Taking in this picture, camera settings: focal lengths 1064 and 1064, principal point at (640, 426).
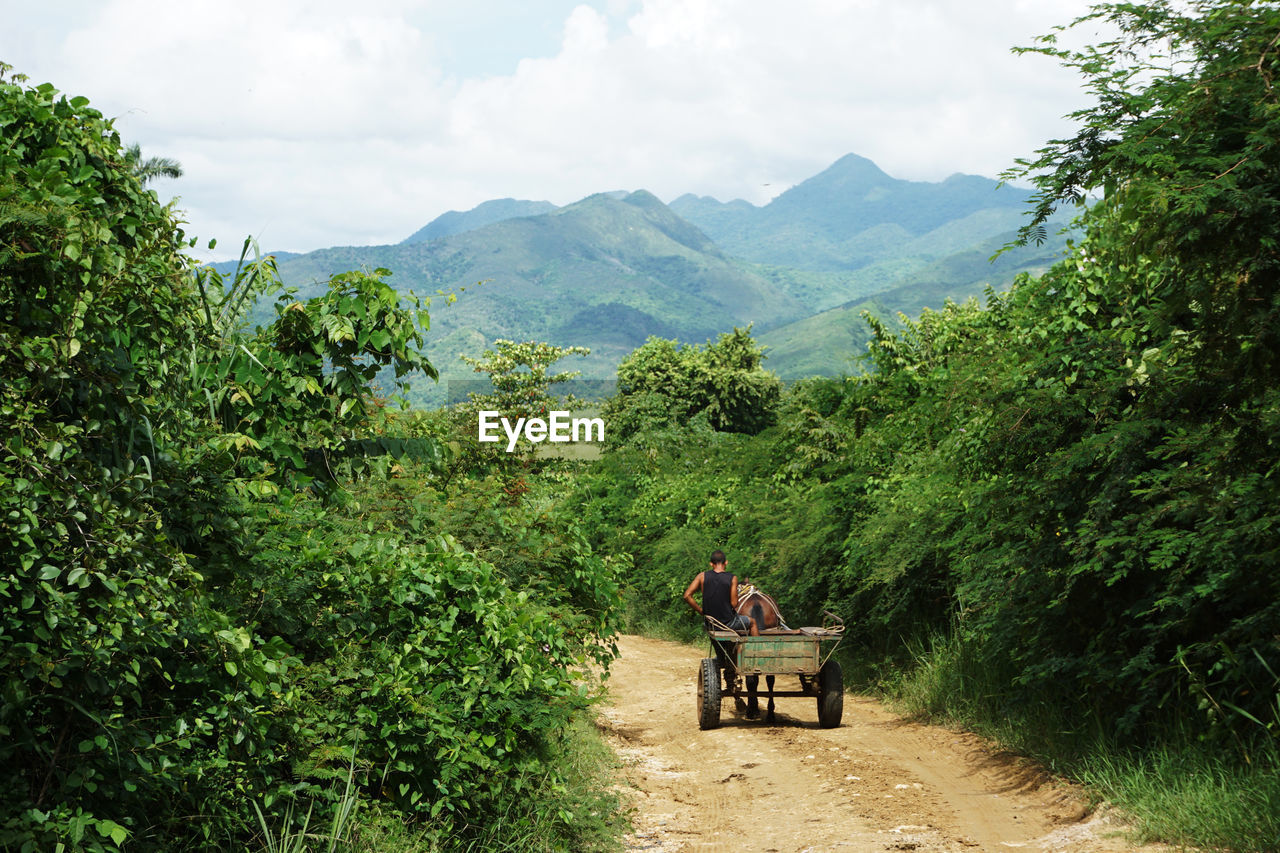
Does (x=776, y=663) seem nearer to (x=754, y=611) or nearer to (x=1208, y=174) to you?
(x=754, y=611)

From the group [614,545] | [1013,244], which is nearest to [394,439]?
[1013,244]

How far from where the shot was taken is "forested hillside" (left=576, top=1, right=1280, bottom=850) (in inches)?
255

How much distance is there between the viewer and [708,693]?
11.6 m

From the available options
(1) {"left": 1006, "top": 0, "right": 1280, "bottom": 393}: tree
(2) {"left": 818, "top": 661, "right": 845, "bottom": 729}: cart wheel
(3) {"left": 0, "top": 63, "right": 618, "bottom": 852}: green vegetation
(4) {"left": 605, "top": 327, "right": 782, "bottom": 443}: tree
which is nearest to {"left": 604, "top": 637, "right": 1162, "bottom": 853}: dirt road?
(2) {"left": 818, "top": 661, "right": 845, "bottom": 729}: cart wheel

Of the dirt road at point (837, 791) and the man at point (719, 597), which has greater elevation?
the man at point (719, 597)

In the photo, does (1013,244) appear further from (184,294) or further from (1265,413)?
(184,294)

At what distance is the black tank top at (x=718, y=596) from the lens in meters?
12.4

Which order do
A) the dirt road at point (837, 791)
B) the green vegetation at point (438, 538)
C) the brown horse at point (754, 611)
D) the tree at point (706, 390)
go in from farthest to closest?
the tree at point (706, 390), the brown horse at point (754, 611), the dirt road at point (837, 791), the green vegetation at point (438, 538)

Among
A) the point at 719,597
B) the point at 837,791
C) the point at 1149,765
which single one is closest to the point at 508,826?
the point at 837,791

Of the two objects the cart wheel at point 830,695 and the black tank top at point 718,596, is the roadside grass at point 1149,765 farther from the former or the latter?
the black tank top at point 718,596

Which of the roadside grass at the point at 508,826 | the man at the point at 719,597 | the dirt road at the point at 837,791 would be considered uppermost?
the man at the point at 719,597

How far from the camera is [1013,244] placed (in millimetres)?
8117

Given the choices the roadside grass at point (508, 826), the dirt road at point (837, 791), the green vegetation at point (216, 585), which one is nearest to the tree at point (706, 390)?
the dirt road at point (837, 791)

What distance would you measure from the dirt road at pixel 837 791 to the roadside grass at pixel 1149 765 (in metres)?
0.22
